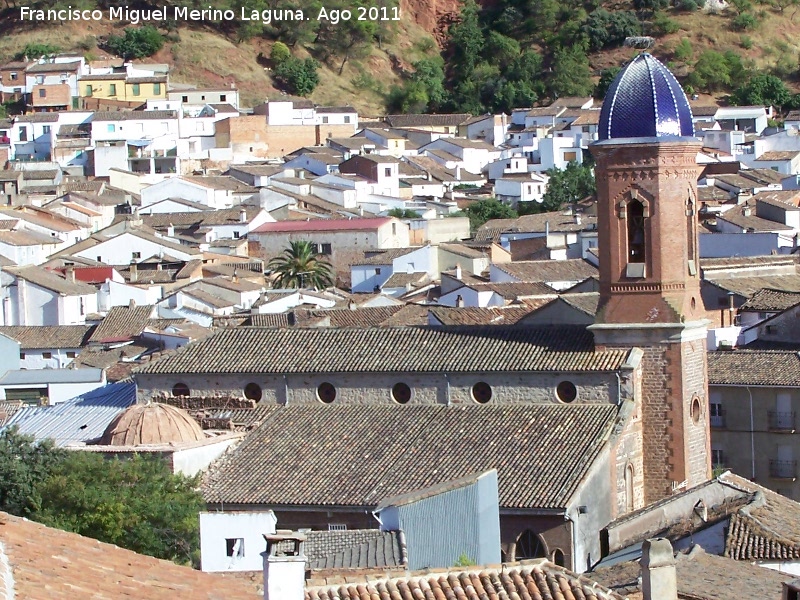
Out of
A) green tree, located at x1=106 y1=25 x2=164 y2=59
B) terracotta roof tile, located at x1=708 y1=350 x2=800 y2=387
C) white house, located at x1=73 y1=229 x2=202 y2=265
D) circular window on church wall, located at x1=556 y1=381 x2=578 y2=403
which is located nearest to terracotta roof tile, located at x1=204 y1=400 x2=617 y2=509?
circular window on church wall, located at x1=556 y1=381 x2=578 y2=403

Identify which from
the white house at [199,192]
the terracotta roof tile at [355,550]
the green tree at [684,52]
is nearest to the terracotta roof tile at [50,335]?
the white house at [199,192]

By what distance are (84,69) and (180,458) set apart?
7700 cm

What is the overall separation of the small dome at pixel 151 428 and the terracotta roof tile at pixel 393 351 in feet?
8.34

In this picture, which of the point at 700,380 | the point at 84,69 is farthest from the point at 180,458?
the point at 84,69

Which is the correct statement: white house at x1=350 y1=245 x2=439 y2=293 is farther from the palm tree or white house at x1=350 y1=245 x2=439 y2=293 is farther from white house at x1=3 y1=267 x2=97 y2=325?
white house at x1=3 y1=267 x2=97 y2=325

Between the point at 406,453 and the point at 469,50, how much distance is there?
303 ft

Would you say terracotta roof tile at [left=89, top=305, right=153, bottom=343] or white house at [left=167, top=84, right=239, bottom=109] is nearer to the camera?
terracotta roof tile at [left=89, top=305, right=153, bottom=343]

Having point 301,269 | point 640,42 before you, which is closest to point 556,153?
point 640,42

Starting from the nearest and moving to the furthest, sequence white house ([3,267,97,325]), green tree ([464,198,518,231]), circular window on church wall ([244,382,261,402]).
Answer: circular window on church wall ([244,382,261,402])
white house ([3,267,97,325])
green tree ([464,198,518,231])

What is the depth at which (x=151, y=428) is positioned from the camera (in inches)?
1152

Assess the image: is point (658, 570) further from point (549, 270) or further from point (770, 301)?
point (549, 270)

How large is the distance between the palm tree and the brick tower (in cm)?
3273

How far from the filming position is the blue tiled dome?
31.0 m

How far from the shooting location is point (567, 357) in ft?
99.6
